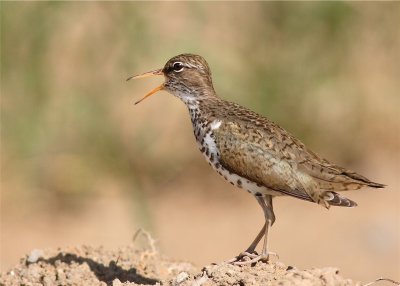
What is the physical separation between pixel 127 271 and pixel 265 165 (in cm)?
129

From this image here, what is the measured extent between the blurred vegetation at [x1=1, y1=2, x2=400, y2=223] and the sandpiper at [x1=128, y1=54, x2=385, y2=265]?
3.48 m

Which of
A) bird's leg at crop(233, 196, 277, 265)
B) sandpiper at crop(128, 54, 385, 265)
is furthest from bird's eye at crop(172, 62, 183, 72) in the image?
bird's leg at crop(233, 196, 277, 265)

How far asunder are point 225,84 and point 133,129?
3.75 ft

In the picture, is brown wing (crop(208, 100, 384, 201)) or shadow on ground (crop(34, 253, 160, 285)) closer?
brown wing (crop(208, 100, 384, 201))

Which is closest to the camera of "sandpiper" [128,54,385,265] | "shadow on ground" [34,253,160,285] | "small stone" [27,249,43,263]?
"sandpiper" [128,54,385,265]

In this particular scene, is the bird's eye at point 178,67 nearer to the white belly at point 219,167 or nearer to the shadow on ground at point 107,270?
the white belly at point 219,167

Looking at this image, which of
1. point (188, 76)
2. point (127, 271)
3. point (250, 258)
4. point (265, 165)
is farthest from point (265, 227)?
point (188, 76)

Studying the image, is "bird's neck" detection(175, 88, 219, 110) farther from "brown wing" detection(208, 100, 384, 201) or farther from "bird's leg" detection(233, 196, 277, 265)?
"bird's leg" detection(233, 196, 277, 265)

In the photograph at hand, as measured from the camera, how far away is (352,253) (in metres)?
11.3

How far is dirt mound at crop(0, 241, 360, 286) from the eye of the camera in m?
6.48

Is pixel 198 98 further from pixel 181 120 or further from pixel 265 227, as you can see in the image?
pixel 181 120

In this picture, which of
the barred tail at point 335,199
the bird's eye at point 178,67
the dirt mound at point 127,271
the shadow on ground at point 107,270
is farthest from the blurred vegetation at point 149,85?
the barred tail at point 335,199

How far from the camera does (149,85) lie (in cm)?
1283

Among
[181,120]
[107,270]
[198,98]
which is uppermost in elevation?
[181,120]
